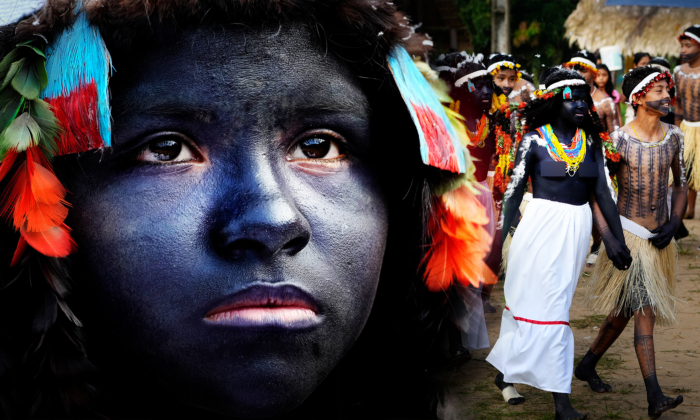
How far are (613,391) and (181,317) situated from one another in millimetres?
3633

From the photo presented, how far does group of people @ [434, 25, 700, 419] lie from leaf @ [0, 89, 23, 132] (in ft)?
7.64

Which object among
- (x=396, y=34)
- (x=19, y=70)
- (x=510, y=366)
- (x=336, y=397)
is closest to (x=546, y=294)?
(x=510, y=366)

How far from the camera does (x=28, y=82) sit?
1.65 metres

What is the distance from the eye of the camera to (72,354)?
5.68 feet

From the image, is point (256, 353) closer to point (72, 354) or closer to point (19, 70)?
point (72, 354)

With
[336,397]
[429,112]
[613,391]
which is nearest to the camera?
[429,112]

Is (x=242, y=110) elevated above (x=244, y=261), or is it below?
above

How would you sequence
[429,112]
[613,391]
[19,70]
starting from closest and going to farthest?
[19,70]
[429,112]
[613,391]

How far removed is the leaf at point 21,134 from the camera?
5.22 feet

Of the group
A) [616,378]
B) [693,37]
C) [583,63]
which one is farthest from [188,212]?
[693,37]

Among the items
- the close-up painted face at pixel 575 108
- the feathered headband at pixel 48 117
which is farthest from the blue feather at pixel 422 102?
the close-up painted face at pixel 575 108

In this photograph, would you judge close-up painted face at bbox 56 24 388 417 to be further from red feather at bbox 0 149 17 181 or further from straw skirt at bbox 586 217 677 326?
straw skirt at bbox 586 217 677 326

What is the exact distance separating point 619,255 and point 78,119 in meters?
3.21

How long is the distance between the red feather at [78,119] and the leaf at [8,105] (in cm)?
7
